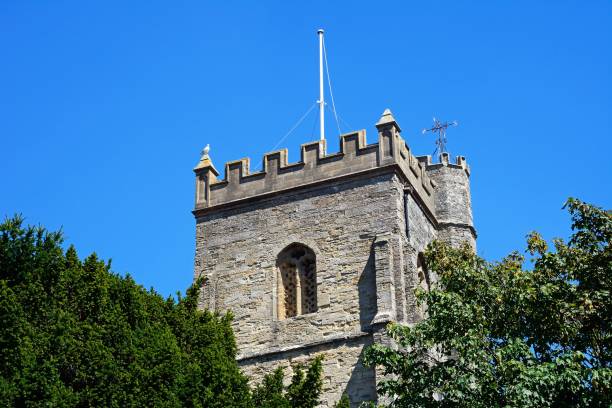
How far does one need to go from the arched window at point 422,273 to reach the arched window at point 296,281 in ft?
10.1

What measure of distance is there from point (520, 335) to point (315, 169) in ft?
40.2

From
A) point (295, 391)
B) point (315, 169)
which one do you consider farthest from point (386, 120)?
point (295, 391)

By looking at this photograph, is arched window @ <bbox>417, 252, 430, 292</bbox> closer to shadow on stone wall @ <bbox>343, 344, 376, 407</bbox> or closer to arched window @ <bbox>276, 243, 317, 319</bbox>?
arched window @ <bbox>276, 243, 317, 319</bbox>

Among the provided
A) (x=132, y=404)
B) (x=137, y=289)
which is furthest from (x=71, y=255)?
(x=132, y=404)

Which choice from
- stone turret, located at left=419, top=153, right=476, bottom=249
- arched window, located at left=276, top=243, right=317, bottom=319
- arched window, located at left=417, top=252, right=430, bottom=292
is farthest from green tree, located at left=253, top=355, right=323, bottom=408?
stone turret, located at left=419, top=153, right=476, bottom=249

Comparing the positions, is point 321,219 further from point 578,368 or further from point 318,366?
point 578,368

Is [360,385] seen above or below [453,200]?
below

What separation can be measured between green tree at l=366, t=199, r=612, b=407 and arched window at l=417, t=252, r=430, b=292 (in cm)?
879

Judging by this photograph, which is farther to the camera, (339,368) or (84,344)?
(339,368)

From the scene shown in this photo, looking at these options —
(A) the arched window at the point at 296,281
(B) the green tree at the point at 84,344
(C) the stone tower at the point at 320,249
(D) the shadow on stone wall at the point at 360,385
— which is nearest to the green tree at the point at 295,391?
(B) the green tree at the point at 84,344

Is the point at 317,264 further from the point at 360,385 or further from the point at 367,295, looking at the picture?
the point at 360,385

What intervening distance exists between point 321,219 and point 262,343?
153 inches

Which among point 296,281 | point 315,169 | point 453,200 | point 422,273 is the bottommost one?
point 296,281

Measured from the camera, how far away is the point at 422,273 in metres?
34.3
